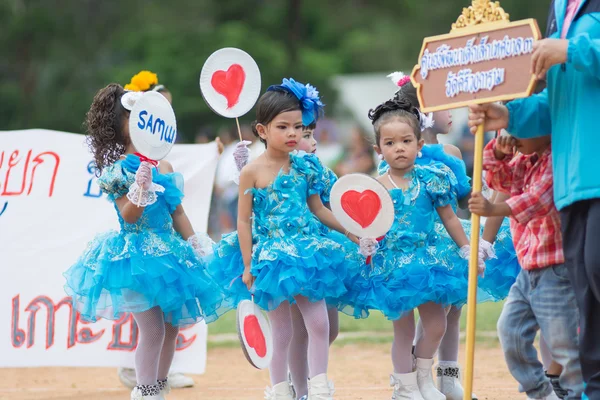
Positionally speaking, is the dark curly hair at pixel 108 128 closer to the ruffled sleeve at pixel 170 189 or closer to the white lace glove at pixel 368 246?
the ruffled sleeve at pixel 170 189

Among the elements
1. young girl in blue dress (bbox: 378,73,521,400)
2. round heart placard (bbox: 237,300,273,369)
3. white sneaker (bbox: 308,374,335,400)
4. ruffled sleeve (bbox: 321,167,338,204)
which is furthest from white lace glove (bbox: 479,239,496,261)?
round heart placard (bbox: 237,300,273,369)

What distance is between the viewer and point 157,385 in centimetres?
521

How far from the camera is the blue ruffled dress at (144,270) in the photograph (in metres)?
5.02

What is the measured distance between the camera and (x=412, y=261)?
492 centimetres

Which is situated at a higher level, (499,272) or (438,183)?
(438,183)

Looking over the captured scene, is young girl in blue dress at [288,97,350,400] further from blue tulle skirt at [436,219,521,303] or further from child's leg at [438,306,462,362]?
blue tulle skirt at [436,219,521,303]

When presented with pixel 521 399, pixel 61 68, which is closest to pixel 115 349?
pixel 521 399

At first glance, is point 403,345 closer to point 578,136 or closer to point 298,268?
point 298,268

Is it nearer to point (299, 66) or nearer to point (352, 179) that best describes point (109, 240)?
point (352, 179)

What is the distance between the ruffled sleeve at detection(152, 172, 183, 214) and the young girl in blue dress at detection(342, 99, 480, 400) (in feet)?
3.55

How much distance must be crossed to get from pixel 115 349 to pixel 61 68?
1907 centimetres

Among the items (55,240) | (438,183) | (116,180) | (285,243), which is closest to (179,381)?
(55,240)

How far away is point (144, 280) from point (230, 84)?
49.7 inches

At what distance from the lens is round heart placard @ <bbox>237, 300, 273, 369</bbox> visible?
4797mm
